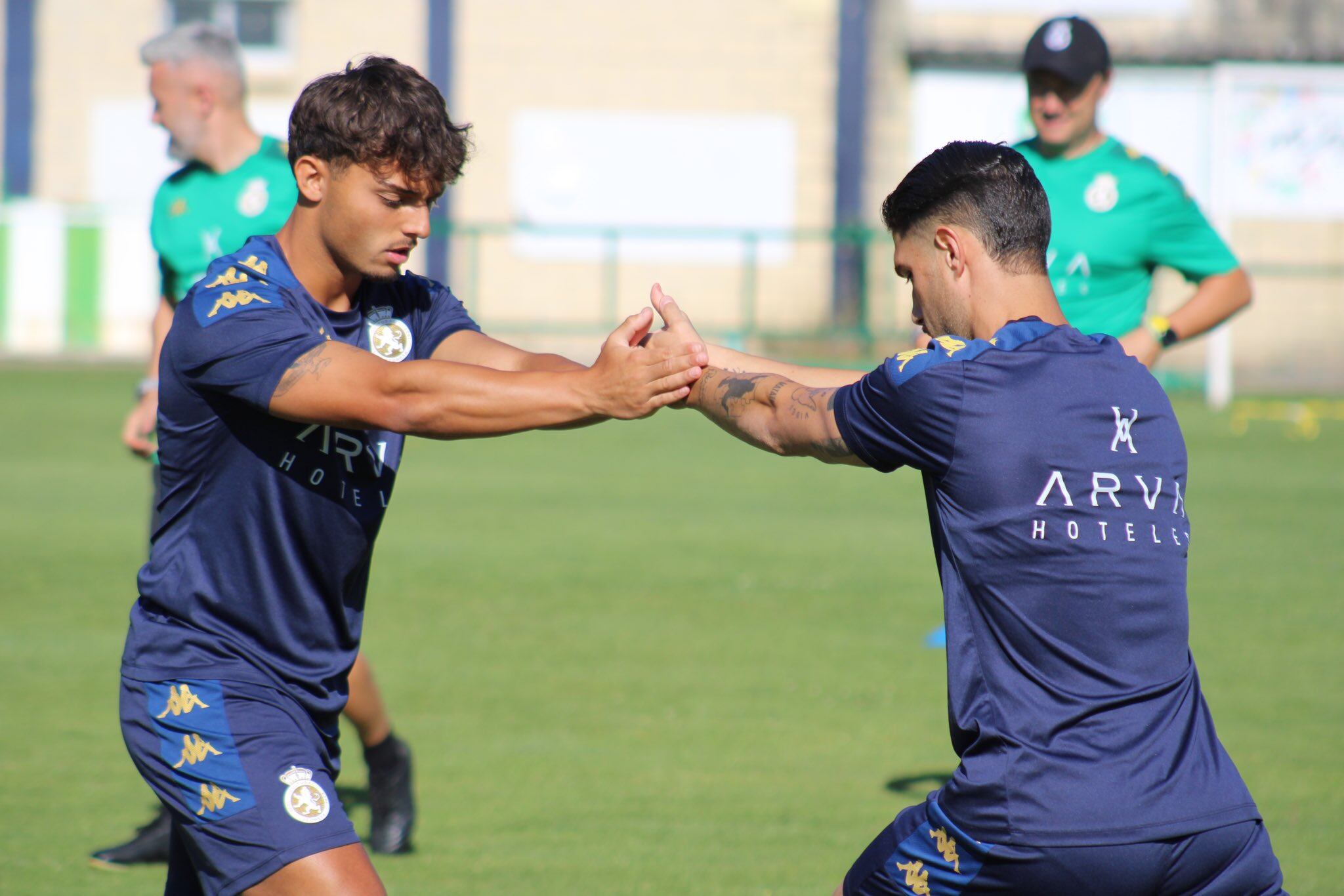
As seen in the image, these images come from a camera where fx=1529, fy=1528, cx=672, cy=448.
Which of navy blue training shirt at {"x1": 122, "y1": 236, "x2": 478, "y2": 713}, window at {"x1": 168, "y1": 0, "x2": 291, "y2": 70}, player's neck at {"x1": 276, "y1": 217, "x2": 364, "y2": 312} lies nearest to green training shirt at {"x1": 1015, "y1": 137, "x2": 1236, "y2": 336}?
player's neck at {"x1": 276, "y1": 217, "x2": 364, "y2": 312}

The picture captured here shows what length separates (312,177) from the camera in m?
3.18

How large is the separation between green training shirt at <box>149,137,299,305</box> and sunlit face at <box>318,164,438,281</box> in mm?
2201

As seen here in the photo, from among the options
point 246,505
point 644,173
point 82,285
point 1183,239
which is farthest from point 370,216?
point 644,173

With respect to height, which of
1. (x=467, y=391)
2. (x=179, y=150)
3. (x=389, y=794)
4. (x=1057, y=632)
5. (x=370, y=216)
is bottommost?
(x=389, y=794)

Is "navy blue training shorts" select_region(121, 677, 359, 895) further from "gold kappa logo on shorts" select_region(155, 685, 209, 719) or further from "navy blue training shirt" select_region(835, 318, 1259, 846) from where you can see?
"navy blue training shirt" select_region(835, 318, 1259, 846)

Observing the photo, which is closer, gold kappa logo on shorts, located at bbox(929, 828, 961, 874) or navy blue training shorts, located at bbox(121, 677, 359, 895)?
gold kappa logo on shorts, located at bbox(929, 828, 961, 874)

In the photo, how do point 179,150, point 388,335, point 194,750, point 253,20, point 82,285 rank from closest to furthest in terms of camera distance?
point 194,750 → point 388,335 → point 179,150 → point 82,285 → point 253,20

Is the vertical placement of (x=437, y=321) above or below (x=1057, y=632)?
above

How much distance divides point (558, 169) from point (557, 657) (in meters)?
18.3

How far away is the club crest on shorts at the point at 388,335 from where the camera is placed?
3350 mm

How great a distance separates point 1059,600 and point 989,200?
2.50 ft

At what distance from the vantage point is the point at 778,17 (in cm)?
2459

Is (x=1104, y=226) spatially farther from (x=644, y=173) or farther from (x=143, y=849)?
(x=644, y=173)

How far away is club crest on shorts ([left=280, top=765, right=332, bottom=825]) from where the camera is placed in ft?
9.58
